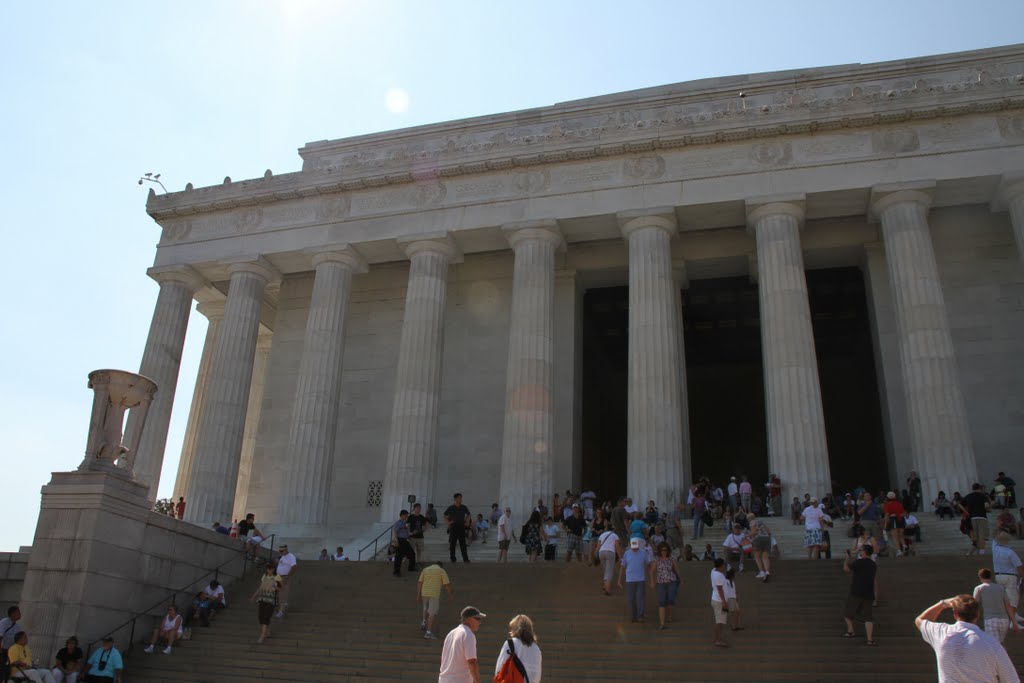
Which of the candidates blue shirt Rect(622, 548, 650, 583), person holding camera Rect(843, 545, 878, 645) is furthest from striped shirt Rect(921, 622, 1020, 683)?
blue shirt Rect(622, 548, 650, 583)

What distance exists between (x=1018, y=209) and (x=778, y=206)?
750 cm

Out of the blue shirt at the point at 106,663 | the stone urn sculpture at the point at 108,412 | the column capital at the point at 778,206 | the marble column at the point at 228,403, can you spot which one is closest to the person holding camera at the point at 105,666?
the blue shirt at the point at 106,663

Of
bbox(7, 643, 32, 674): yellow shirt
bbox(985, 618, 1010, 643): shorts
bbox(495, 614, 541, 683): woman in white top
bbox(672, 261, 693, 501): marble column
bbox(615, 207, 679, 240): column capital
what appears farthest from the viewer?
bbox(615, 207, 679, 240): column capital

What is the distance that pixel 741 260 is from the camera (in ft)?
109

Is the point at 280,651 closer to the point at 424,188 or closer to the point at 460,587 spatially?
the point at 460,587

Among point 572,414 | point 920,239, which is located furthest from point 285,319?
point 920,239

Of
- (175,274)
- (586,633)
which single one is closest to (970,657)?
(586,633)

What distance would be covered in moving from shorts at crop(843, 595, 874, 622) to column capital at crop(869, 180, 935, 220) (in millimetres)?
17827

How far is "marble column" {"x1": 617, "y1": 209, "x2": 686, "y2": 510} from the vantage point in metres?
26.7

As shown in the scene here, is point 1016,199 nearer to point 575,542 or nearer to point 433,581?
point 575,542

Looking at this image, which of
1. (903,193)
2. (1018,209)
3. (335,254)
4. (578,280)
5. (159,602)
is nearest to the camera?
(159,602)

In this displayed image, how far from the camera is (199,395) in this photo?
36688mm

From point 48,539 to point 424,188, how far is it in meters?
19.6

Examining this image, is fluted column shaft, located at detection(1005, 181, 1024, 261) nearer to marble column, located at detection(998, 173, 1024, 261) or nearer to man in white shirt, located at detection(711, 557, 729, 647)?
marble column, located at detection(998, 173, 1024, 261)
